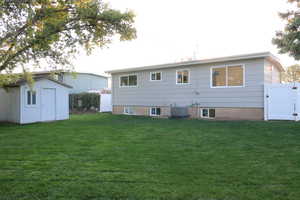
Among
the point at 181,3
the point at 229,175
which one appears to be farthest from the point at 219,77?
the point at 229,175

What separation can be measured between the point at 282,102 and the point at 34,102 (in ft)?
39.9

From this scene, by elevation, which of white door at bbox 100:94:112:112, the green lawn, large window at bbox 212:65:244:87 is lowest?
the green lawn

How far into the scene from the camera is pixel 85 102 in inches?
762

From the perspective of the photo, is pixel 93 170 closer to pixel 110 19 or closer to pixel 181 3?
pixel 110 19

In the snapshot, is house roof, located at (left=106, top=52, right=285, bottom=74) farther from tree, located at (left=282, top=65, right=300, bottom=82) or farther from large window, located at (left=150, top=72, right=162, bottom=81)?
tree, located at (left=282, top=65, right=300, bottom=82)

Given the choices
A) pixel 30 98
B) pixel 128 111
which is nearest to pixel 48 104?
pixel 30 98

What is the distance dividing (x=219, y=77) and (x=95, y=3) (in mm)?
7896

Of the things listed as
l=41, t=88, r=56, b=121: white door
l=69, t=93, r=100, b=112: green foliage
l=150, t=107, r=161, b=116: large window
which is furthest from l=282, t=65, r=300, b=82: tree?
l=41, t=88, r=56, b=121: white door

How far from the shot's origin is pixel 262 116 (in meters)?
10.2

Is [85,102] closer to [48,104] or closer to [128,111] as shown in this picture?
[128,111]

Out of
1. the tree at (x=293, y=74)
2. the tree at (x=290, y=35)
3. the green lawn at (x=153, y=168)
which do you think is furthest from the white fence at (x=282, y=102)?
Answer: the tree at (x=293, y=74)

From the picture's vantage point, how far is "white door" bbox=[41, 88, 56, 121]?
12.3 metres

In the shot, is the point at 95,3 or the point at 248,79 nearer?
the point at 95,3

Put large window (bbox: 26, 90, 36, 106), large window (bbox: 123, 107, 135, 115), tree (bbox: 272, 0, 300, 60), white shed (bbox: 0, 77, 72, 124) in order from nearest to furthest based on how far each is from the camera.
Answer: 1. tree (bbox: 272, 0, 300, 60)
2. white shed (bbox: 0, 77, 72, 124)
3. large window (bbox: 26, 90, 36, 106)
4. large window (bbox: 123, 107, 135, 115)
